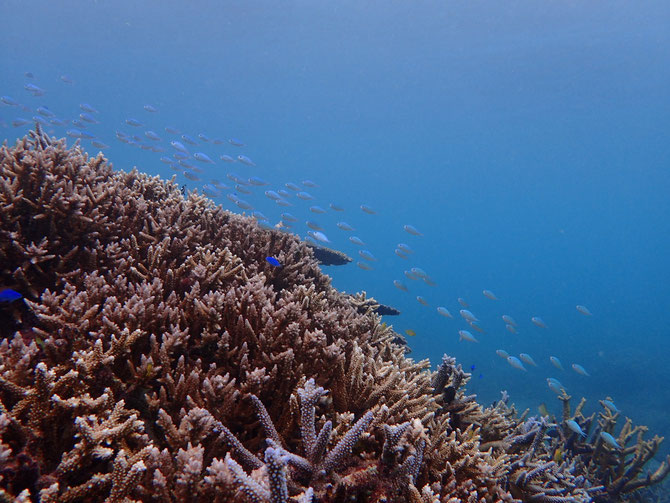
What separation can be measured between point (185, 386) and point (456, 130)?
91.9 meters

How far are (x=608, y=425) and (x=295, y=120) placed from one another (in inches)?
4355

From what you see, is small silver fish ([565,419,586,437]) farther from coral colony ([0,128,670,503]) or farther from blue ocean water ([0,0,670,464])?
blue ocean water ([0,0,670,464])

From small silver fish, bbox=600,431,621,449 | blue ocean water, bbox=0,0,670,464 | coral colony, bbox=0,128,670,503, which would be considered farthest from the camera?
blue ocean water, bbox=0,0,670,464

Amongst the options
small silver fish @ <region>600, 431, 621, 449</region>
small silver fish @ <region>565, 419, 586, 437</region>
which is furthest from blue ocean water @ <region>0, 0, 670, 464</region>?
small silver fish @ <region>600, 431, 621, 449</region>

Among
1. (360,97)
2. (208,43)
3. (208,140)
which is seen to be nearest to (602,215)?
(360,97)

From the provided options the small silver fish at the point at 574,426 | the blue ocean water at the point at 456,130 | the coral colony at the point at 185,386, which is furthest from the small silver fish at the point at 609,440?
the blue ocean water at the point at 456,130

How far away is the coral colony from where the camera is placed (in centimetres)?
165

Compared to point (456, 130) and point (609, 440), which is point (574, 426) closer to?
point (609, 440)

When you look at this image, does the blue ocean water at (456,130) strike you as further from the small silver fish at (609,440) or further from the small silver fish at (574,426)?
the small silver fish at (609,440)

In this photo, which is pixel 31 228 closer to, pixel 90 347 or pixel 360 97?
pixel 90 347

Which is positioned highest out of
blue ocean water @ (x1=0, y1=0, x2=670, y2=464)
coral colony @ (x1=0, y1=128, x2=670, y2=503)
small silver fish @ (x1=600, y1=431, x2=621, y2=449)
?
blue ocean water @ (x1=0, y1=0, x2=670, y2=464)

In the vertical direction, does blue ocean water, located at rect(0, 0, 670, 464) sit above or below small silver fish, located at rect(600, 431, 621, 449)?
above

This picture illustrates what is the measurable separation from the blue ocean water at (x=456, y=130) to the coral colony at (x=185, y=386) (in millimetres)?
10433

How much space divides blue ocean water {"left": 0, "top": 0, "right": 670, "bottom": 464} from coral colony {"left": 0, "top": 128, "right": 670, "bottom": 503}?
34.2ft
